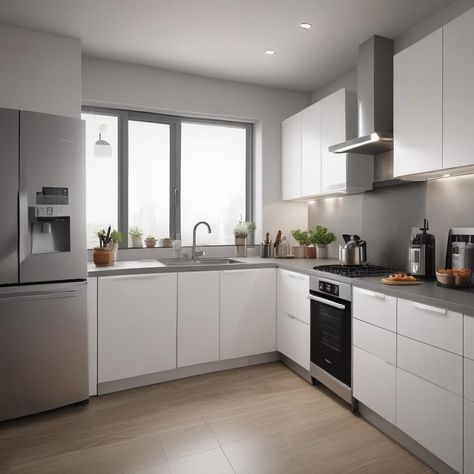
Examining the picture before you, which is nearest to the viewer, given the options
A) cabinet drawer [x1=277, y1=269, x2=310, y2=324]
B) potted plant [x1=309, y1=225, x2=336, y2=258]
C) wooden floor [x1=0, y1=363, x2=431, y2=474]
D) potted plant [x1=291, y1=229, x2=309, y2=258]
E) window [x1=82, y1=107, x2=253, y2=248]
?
wooden floor [x1=0, y1=363, x2=431, y2=474]

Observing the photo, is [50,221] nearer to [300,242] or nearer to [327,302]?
[327,302]

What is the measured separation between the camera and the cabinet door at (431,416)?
65.9 inches

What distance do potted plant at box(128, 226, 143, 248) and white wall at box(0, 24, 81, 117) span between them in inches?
43.6

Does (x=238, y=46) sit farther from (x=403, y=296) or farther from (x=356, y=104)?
(x=403, y=296)

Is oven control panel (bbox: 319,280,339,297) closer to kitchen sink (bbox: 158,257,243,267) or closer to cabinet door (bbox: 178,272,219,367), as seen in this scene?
cabinet door (bbox: 178,272,219,367)

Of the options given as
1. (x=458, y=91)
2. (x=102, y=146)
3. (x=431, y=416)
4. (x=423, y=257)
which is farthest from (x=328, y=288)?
(x=102, y=146)

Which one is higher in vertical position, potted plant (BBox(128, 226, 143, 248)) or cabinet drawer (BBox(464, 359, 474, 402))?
potted plant (BBox(128, 226, 143, 248))

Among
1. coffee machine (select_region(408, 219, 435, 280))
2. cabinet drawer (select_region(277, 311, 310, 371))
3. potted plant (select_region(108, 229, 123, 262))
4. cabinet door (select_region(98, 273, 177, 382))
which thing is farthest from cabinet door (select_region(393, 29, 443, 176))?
potted plant (select_region(108, 229, 123, 262))

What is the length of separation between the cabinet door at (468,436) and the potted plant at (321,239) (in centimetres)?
211

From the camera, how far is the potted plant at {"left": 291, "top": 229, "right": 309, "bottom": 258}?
374cm

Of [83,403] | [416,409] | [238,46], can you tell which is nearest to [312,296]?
[416,409]

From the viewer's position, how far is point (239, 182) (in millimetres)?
4047

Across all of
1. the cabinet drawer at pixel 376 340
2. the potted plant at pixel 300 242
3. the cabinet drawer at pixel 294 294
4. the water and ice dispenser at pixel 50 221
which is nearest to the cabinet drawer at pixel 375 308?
the cabinet drawer at pixel 376 340

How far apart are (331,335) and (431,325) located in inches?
33.8
